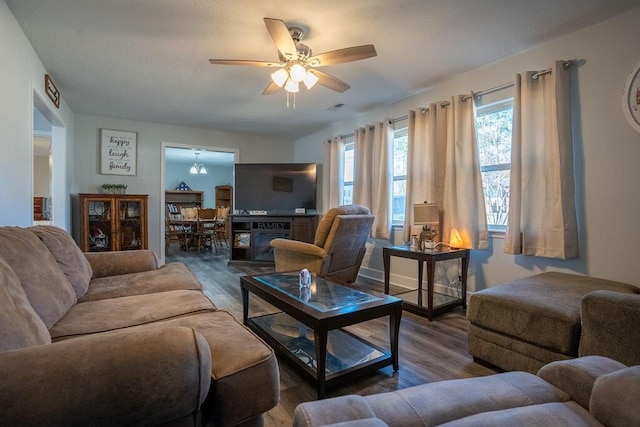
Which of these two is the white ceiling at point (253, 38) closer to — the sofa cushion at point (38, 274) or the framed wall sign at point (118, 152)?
the framed wall sign at point (118, 152)

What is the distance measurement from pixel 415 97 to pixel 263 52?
1936mm

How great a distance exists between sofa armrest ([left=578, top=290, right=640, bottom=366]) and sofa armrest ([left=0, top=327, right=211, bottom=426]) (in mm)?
1690

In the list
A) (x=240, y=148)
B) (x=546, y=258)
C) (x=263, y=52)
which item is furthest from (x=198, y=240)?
(x=546, y=258)

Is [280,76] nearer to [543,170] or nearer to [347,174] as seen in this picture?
[543,170]

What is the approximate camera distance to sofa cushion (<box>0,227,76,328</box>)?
1.31 meters

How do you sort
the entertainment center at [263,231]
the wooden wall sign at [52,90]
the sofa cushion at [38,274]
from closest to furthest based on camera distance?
the sofa cushion at [38,274], the wooden wall sign at [52,90], the entertainment center at [263,231]

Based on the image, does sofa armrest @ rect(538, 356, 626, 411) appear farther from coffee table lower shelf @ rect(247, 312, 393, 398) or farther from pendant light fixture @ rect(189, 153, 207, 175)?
pendant light fixture @ rect(189, 153, 207, 175)

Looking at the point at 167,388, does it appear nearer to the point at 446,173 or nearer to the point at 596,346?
the point at 596,346

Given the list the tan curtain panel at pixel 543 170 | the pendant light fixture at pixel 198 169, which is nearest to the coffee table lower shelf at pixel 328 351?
the tan curtain panel at pixel 543 170

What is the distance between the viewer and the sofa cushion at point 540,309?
5.22 feet

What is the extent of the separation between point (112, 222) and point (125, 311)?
355 cm

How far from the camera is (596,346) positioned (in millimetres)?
1446

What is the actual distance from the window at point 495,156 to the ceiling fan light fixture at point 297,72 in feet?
6.16

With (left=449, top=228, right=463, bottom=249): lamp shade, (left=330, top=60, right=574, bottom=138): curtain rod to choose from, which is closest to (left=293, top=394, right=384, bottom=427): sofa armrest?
(left=449, top=228, right=463, bottom=249): lamp shade
